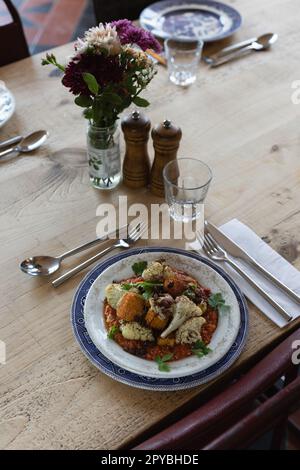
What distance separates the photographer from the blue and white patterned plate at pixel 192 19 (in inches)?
61.4

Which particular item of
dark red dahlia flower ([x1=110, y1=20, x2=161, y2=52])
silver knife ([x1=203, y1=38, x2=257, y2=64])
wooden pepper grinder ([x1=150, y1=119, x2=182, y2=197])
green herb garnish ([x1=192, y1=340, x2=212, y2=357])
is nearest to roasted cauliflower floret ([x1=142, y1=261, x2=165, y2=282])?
green herb garnish ([x1=192, y1=340, x2=212, y2=357])

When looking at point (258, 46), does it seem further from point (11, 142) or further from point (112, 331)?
point (112, 331)

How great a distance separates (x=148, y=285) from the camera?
0.83m

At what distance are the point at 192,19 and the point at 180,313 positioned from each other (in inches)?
44.7

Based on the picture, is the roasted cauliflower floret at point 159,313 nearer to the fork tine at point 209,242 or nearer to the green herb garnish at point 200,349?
the green herb garnish at point 200,349

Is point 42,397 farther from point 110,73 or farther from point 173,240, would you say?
point 110,73

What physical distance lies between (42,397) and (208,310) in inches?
11.5

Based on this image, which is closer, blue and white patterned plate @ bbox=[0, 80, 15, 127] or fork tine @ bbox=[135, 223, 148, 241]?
fork tine @ bbox=[135, 223, 148, 241]

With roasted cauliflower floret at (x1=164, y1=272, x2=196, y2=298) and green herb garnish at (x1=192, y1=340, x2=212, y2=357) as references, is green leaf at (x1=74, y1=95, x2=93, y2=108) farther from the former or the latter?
green herb garnish at (x1=192, y1=340, x2=212, y2=357)

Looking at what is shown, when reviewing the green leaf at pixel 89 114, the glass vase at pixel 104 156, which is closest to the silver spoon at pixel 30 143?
the glass vase at pixel 104 156

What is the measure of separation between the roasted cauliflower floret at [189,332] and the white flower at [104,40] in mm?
483

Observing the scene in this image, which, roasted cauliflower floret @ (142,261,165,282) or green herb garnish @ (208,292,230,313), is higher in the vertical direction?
roasted cauliflower floret @ (142,261,165,282)

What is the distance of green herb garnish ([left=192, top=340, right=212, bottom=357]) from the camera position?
79 cm
